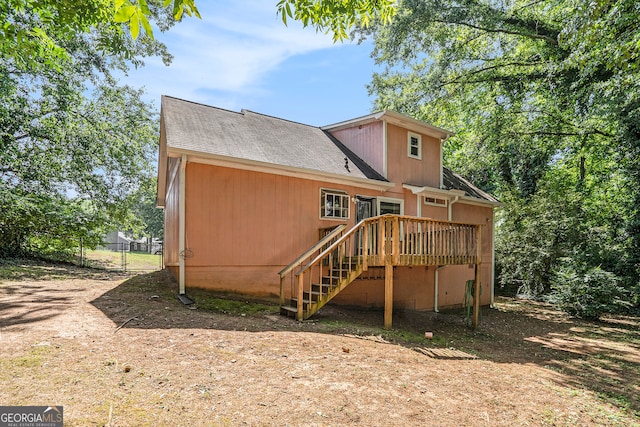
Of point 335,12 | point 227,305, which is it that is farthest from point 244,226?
point 335,12

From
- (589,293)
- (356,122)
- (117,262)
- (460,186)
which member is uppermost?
(356,122)

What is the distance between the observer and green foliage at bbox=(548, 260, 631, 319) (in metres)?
12.1

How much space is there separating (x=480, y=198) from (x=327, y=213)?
7430 millimetres

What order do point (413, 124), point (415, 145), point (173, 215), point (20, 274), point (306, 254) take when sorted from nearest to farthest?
point (306, 254)
point (173, 215)
point (20, 274)
point (413, 124)
point (415, 145)

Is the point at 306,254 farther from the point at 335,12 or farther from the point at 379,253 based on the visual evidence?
the point at 335,12

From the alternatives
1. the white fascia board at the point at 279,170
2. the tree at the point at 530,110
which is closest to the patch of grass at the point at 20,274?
the white fascia board at the point at 279,170

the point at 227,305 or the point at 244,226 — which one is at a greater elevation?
the point at 244,226

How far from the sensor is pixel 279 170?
9258mm

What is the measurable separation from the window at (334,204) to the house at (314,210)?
0.03 metres

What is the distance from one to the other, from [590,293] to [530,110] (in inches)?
345

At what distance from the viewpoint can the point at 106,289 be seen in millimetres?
8859

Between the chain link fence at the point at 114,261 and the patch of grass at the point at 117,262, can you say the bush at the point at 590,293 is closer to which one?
the chain link fence at the point at 114,261

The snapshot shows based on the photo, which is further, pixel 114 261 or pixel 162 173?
pixel 114 261

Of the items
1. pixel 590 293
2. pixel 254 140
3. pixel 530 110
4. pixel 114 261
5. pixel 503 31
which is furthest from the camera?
pixel 114 261
